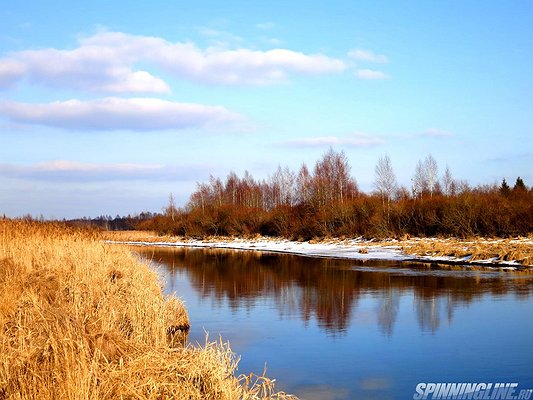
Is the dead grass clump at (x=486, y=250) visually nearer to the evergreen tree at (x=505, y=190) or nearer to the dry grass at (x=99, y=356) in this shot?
the evergreen tree at (x=505, y=190)

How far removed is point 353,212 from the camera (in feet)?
167

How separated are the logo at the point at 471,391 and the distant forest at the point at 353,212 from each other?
98.8ft

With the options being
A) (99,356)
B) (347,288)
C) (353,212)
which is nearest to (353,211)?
(353,212)

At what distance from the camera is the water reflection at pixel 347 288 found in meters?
15.4

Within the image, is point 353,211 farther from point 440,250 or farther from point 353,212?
point 440,250

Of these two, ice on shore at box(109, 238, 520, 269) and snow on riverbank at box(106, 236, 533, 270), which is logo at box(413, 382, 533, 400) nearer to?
snow on riverbank at box(106, 236, 533, 270)

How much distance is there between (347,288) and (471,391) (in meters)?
11.8

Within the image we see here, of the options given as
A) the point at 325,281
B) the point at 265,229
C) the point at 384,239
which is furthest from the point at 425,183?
the point at 325,281

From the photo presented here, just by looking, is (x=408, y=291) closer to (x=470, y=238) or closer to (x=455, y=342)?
(x=455, y=342)

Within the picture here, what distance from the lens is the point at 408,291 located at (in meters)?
19.0

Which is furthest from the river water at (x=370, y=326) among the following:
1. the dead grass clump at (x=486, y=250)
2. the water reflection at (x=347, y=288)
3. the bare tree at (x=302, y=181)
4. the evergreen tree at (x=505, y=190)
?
the bare tree at (x=302, y=181)

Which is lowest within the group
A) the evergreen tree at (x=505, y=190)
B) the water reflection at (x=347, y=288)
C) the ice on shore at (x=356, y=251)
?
the water reflection at (x=347, y=288)

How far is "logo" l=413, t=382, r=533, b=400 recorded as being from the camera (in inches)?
322

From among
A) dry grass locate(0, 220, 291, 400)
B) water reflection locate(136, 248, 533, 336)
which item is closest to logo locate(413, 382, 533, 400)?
dry grass locate(0, 220, 291, 400)
